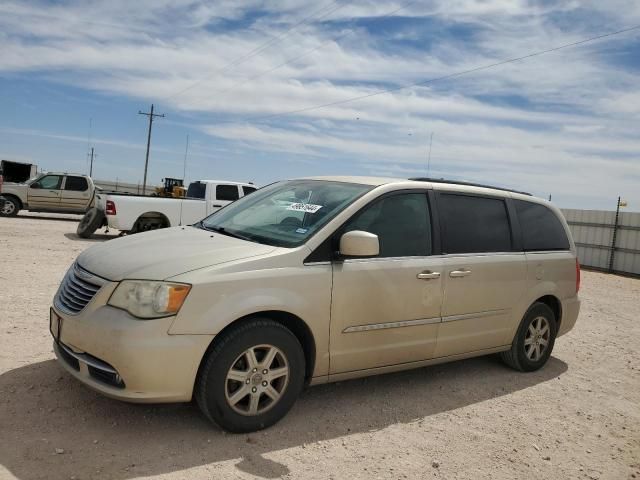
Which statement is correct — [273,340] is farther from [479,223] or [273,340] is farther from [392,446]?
[479,223]

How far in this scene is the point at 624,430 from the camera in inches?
178

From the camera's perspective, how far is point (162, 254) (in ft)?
12.5

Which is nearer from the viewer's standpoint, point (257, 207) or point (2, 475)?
point (2, 475)

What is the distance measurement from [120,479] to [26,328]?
10.2 ft

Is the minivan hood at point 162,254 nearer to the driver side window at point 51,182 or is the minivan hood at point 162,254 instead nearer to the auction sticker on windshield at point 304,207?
the auction sticker on windshield at point 304,207

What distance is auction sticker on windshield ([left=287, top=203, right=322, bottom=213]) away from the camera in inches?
173

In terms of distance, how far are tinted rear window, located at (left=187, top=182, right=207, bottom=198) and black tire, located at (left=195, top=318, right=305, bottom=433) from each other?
42.2 ft

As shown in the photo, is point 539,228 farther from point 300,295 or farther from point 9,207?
point 9,207

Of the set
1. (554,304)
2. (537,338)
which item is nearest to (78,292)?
(537,338)

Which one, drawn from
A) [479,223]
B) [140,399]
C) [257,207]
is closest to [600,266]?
[479,223]

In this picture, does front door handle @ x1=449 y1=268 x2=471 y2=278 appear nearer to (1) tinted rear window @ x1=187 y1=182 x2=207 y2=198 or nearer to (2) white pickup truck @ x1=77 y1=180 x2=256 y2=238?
(2) white pickup truck @ x1=77 y1=180 x2=256 y2=238

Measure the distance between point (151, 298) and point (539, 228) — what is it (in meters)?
4.04

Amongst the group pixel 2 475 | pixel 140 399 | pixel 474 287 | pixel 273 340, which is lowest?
pixel 2 475

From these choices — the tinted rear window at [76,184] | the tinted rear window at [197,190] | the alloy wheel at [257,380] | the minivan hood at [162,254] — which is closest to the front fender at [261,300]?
the minivan hood at [162,254]
